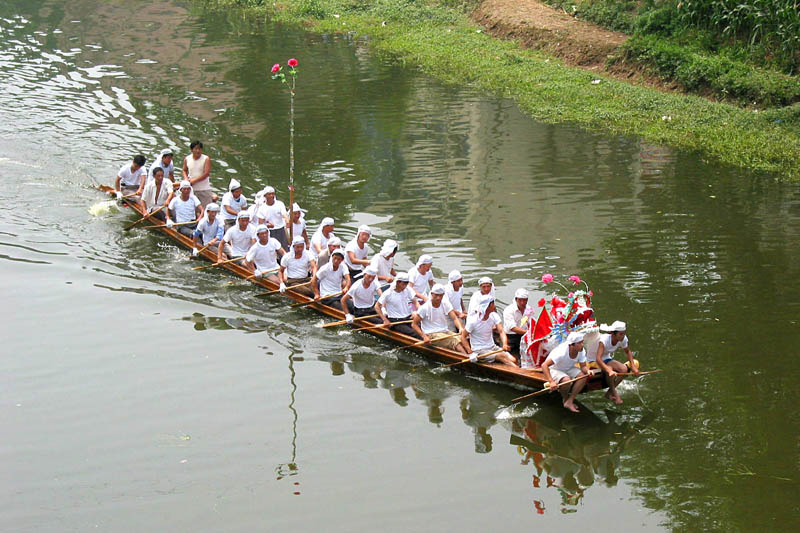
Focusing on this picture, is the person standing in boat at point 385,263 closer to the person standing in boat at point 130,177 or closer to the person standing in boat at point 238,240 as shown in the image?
the person standing in boat at point 238,240

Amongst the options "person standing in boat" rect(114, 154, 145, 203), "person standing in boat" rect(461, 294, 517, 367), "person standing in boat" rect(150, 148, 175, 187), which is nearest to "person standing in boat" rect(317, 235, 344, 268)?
"person standing in boat" rect(461, 294, 517, 367)

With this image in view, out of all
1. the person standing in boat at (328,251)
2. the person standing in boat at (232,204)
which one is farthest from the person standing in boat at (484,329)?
the person standing in boat at (232,204)

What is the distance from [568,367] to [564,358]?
0.14 metres

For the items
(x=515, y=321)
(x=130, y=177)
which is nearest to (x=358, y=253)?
(x=515, y=321)

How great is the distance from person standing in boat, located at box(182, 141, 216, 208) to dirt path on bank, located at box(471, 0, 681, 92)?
41.6 ft

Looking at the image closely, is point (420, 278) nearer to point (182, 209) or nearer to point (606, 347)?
point (606, 347)

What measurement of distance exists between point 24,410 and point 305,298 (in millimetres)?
4355

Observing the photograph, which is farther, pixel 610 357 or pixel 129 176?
pixel 129 176

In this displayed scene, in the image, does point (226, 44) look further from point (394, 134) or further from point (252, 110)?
point (394, 134)

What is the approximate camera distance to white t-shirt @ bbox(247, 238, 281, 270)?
14.0 m

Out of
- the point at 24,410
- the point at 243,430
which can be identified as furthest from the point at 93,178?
the point at 243,430

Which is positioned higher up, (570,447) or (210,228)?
(210,228)

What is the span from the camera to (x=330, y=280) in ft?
43.9

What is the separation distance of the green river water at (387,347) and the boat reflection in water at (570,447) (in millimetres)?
35
